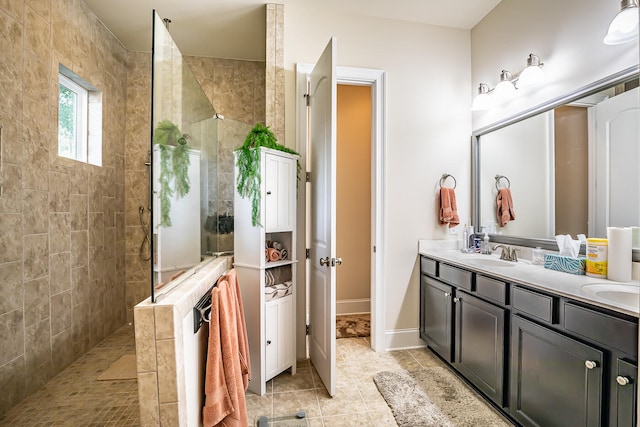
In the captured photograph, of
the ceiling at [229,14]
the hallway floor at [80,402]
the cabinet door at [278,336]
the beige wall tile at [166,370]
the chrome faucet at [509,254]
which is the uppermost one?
the ceiling at [229,14]

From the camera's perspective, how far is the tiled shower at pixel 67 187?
6.24 feet

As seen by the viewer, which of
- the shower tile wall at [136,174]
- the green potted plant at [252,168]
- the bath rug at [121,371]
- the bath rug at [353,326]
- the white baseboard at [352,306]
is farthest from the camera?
the white baseboard at [352,306]

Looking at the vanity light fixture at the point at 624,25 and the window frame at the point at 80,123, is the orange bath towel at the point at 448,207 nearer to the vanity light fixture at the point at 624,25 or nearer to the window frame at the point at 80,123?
the vanity light fixture at the point at 624,25

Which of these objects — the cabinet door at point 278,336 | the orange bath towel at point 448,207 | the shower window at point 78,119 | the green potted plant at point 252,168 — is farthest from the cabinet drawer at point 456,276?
the shower window at point 78,119

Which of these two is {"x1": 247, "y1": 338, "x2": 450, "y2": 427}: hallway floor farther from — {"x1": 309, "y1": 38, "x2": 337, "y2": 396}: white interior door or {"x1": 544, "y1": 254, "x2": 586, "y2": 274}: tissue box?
{"x1": 544, "y1": 254, "x2": 586, "y2": 274}: tissue box

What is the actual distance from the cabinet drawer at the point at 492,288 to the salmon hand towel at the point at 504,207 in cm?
75

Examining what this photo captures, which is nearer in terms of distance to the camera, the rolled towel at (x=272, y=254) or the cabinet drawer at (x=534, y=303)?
the cabinet drawer at (x=534, y=303)

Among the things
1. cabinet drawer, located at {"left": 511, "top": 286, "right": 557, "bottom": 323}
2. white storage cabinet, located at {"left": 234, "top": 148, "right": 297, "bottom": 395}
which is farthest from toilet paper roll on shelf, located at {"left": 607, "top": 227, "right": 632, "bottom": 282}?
white storage cabinet, located at {"left": 234, "top": 148, "right": 297, "bottom": 395}

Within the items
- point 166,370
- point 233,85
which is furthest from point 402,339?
point 233,85

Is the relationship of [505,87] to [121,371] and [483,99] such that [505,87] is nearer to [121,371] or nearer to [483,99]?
[483,99]

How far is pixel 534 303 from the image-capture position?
61.6 inches

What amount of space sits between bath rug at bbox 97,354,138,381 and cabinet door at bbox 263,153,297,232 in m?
1.45

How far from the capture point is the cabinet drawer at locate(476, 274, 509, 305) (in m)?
1.78

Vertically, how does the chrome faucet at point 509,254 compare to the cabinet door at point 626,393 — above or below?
above
